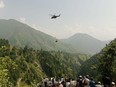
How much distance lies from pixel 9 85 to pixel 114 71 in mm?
37002

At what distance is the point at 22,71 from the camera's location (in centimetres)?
19062

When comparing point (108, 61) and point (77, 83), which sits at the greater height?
point (108, 61)

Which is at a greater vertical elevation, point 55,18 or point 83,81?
point 55,18

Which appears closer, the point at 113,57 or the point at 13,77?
the point at 113,57

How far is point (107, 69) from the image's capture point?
225ft

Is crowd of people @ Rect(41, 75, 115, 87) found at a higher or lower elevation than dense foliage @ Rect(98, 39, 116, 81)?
lower

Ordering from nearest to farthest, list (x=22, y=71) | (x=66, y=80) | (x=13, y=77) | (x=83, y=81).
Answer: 1. (x=83, y=81)
2. (x=66, y=80)
3. (x=13, y=77)
4. (x=22, y=71)

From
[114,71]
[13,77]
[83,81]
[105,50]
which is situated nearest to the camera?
[83,81]

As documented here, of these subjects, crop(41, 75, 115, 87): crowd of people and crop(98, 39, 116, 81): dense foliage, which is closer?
crop(41, 75, 115, 87): crowd of people

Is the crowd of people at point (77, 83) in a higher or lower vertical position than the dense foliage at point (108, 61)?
lower

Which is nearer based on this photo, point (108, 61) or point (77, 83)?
point (77, 83)

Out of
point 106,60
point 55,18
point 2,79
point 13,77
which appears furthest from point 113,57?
point 13,77

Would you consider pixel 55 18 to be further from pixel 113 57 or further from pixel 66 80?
pixel 113 57

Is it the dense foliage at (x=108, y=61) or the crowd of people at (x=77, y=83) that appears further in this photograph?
the dense foliage at (x=108, y=61)
